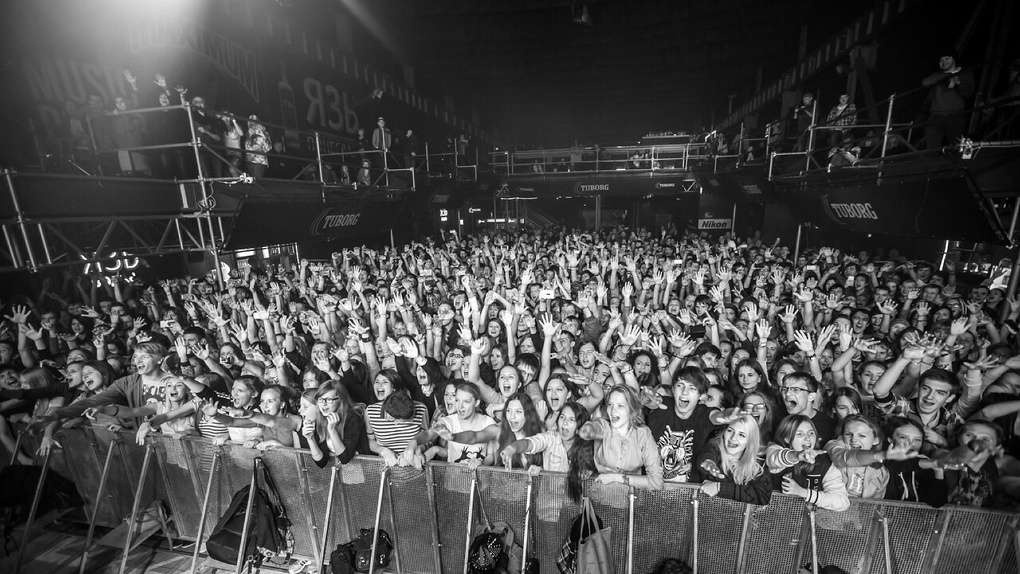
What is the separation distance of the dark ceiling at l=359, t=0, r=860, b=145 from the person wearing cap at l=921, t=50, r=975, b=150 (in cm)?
733

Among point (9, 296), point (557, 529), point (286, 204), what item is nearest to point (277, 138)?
point (286, 204)

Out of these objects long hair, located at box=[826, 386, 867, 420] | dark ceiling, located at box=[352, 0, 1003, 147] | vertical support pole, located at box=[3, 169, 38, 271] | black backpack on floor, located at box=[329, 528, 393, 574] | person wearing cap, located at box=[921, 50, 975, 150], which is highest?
dark ceiling, located at box=[352, 0, 1003, 147]

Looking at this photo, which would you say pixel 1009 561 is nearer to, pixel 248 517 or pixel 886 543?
pixel 886 543

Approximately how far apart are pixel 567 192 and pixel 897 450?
1567 centimetres

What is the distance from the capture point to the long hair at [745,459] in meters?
2.89

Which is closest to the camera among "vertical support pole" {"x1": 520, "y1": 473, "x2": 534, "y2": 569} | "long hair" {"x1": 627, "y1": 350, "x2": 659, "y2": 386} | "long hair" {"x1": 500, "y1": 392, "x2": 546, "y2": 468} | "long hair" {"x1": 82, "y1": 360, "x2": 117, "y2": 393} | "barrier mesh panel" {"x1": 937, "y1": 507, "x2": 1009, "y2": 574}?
"barrier mesh panel" {"x1": 937, "y1": 507, "x2": 1009, "y2": 574}

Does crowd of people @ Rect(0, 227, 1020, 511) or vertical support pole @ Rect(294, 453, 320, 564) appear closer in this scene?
crowd of people @ Rect(0, 227, 1020, 511)

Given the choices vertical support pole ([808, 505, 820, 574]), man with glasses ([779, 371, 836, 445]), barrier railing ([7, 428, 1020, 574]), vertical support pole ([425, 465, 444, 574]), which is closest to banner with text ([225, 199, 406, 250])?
barrier railing ([7, 428, 1020, 574])

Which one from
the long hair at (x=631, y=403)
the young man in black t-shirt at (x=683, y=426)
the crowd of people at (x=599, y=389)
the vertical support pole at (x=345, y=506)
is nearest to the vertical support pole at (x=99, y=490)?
the crowd of people at (x=599, y=389)

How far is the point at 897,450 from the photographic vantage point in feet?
8.29

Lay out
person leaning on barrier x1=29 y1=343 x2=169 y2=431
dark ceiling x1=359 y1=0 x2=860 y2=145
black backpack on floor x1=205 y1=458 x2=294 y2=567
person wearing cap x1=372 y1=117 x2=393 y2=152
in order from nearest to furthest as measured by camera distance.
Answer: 1. black backpack on floor x1=205 y1=458 x2=294 y2=567
2. person leaning on barrier x1=29 y1=343 x2=169 y2=431
3. person wearing cap x1=372 y1=117 x2=393 y2=152
4. dark ceiling x1=359 y1=0 x2=860 y2=145

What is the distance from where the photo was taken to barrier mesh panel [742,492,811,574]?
2.83 metres

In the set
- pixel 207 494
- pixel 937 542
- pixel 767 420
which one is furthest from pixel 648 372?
pixel 207 494

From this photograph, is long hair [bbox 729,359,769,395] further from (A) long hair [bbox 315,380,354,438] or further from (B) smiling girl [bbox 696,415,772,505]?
(A) long hair [bbox 315,380,354,438]
